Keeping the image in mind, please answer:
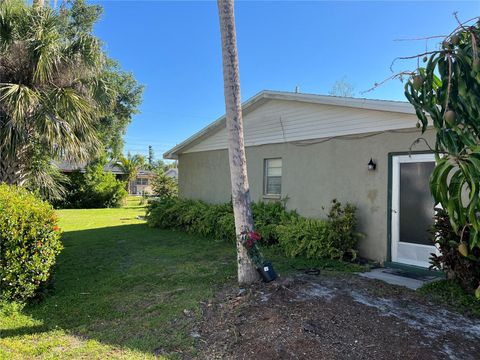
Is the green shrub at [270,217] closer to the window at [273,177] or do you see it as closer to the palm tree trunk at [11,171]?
the window at [273,177]

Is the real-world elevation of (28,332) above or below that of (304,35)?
below

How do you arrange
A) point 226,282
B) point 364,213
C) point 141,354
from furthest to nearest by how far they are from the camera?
point 364,213 → point 226,282 → point 141,354

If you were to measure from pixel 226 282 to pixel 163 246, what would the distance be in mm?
3850

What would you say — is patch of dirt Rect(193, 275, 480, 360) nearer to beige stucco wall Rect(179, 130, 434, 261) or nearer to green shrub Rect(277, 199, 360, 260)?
green shrub Rect(277, 199, 360, 260)

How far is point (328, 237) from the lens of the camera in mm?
7152

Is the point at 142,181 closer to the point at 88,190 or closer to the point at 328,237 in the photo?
the point at 88,190

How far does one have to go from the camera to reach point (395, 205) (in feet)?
22.1

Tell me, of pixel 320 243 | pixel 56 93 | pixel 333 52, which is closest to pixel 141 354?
pixel 320 243

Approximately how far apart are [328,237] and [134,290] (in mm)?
3970

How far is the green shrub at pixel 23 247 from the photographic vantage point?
416 centimetres

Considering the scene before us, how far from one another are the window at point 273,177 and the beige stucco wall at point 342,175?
0.16m

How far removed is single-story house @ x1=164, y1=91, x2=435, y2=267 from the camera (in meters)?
6.50

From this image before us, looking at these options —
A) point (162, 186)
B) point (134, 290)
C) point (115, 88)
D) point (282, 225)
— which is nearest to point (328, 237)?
point (282, 225)

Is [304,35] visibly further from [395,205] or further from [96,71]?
[395,205]
